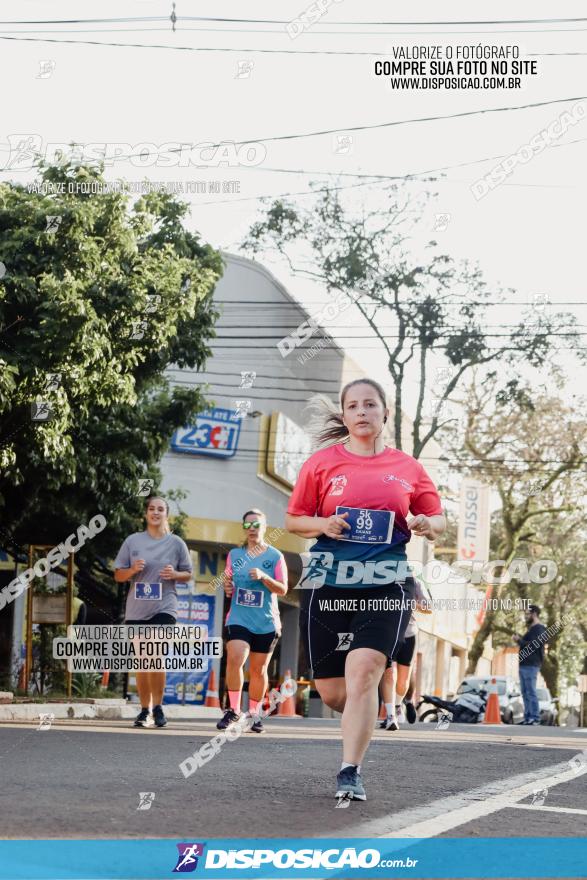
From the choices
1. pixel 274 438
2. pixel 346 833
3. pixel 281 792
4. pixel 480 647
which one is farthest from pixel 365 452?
pixel 480 647

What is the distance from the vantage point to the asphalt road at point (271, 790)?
4648mm

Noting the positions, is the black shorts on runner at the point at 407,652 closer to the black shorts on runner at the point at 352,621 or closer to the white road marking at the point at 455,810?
the white road marking at the point at 455,810

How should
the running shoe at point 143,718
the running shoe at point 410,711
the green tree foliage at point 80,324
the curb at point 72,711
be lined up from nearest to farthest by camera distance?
the running shoe at point 143,718 → the curb at point 72,711 → the green tree foliage at point 80,324 → the running shoe at point 410,711

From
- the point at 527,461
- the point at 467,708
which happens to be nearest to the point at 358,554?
the point at 467,708

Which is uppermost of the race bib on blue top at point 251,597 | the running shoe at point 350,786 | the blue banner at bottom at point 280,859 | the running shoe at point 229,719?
the race bib on blue top at point 251,597

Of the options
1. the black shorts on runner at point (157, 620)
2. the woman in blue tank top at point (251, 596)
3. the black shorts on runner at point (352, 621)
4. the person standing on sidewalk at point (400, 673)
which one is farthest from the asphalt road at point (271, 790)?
the person standing on sidewalk at point (400, 673)

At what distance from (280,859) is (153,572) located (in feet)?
23.2

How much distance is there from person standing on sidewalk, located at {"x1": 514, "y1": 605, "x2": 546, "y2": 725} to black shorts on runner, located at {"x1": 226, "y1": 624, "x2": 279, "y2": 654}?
30.5 ft

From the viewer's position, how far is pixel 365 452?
20.6 ft

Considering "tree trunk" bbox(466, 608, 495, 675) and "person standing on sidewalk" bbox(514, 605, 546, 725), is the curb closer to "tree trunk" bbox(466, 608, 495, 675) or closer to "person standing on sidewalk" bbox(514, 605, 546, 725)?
"person standing on sidewalk" bbox(514, 605, 546, 725)

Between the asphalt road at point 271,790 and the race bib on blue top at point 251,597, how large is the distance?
1289 millimetres

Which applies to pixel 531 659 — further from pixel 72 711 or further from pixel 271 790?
pixel 271 790

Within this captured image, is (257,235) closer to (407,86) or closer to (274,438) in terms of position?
(274,438)

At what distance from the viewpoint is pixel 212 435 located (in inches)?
1271
